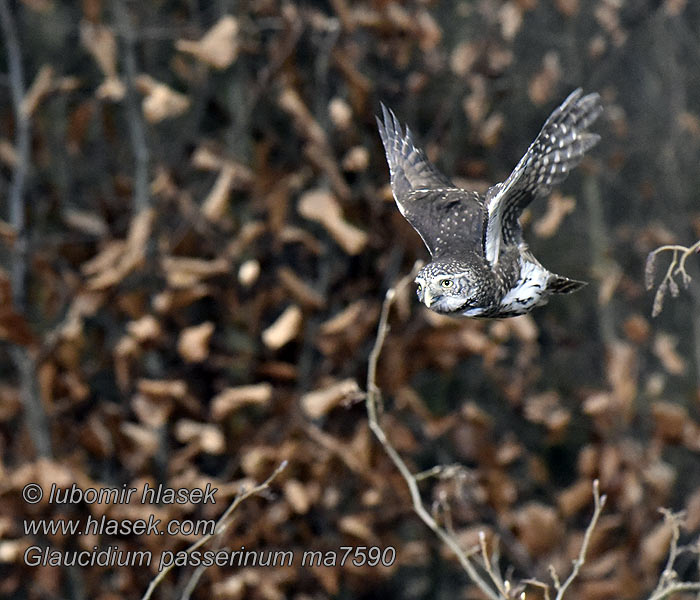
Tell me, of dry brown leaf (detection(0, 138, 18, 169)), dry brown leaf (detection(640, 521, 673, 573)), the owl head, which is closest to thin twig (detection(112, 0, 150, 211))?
dry brown leaf (detection(0, 138, 18, 169))

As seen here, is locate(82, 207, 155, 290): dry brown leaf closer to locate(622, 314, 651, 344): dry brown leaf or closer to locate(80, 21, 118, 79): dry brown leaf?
locate(80, 21, 118, 79): dry brown leaf

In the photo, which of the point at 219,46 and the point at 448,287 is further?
the point at 219,46

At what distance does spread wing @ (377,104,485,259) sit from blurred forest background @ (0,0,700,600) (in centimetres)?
47

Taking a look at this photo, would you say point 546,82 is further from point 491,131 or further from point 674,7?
point 674,7

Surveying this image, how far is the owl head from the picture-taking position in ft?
2.87

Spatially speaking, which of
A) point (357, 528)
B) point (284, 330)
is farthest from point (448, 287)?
point (357, 528)

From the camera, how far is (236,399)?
5.81ft

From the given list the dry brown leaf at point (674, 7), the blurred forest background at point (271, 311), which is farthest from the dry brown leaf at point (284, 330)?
the dry brown leaf at point (674, 7)

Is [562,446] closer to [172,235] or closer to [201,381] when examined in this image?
[201,381]

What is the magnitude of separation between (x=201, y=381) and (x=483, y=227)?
1084mm

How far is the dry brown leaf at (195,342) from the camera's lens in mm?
1735

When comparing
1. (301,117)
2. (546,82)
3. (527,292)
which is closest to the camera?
(527,292)

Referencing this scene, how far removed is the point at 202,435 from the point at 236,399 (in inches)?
4.0

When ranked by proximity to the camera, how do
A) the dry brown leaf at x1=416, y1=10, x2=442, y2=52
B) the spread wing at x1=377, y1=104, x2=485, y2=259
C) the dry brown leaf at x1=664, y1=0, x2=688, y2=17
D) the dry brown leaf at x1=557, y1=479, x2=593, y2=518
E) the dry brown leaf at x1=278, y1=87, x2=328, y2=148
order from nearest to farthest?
the spread wing at x1=377, y1=104, x2=485, y2=259 < the dry brown leaf at x1=278, y1=87, x2=328, y2=148 < the dry brown leaf at x1=416, y1=10, x2=442, y2=52 < the dry brown leaf at x1=557, y1=479, x2=593, y2=518 < the dry brown leaf at x1=664, y1=0, x2=688, y2=17
